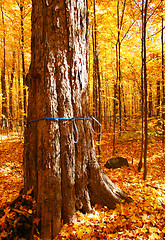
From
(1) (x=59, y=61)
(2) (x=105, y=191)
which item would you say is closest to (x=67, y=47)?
(1) (x=59, y=61)

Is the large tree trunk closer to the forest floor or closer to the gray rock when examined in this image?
the forest floor

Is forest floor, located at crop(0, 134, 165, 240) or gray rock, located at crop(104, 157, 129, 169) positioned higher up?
forest floor, located at crop(0, 134, 165, 240)

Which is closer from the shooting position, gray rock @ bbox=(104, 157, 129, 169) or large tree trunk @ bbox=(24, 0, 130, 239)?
large tree trunk @ bbox=(24, 0, 130, 239)

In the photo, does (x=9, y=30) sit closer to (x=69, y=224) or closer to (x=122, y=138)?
(x=122, y=138)

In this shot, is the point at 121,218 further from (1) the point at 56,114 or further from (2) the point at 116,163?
(2) the point at 116,163

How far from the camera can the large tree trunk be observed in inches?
72.0

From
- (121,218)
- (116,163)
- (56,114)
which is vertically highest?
(56,114)

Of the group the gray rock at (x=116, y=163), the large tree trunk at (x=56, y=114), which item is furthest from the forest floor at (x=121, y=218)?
the gray rock at (x=116, y=163)

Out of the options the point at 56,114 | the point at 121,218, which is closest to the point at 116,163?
the point at 121,218

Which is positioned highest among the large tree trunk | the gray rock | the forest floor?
the large tree trunk

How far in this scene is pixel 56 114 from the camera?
1.90 metres

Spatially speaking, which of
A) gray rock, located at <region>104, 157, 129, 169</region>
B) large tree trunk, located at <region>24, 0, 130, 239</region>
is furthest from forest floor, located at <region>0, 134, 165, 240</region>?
gray rock, located at <region>104, 157, 129, 169</region>

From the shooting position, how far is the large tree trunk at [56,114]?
1828 millimetres

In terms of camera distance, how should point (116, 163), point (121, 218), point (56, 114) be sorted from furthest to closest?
point (116, 163) → point (121, 218) → point (56, 114)
